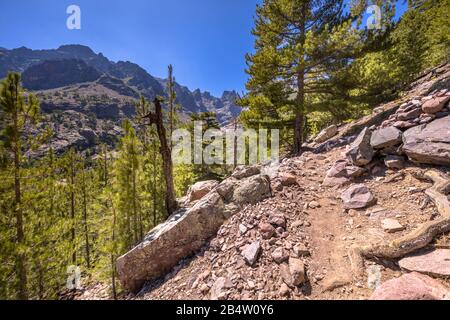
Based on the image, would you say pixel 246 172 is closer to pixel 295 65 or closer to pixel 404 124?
pixel 404 124

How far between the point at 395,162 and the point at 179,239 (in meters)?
7.87

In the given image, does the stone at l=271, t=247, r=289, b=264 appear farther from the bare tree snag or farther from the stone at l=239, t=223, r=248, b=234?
the bare tree snag

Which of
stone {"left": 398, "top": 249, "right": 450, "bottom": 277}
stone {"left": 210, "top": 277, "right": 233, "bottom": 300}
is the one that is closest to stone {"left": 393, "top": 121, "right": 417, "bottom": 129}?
stone {"left": 398, "top": 249, "right": 450, "bottom": 277}

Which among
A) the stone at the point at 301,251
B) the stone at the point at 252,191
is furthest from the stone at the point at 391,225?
the stone at the point at 252,191

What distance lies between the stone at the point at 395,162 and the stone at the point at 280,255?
4801mm

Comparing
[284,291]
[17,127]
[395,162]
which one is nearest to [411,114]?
[395,162]

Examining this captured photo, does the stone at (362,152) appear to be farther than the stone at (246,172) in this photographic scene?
No

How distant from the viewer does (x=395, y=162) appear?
6672 mm

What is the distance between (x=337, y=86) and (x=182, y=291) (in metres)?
14.2

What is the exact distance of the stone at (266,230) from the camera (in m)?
5.86

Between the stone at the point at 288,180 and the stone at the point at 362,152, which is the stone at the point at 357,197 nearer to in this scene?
the stone at the point at 362,152

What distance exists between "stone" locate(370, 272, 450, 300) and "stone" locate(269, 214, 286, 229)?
8.70 feet

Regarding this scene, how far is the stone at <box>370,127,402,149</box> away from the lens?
23.0 ft
